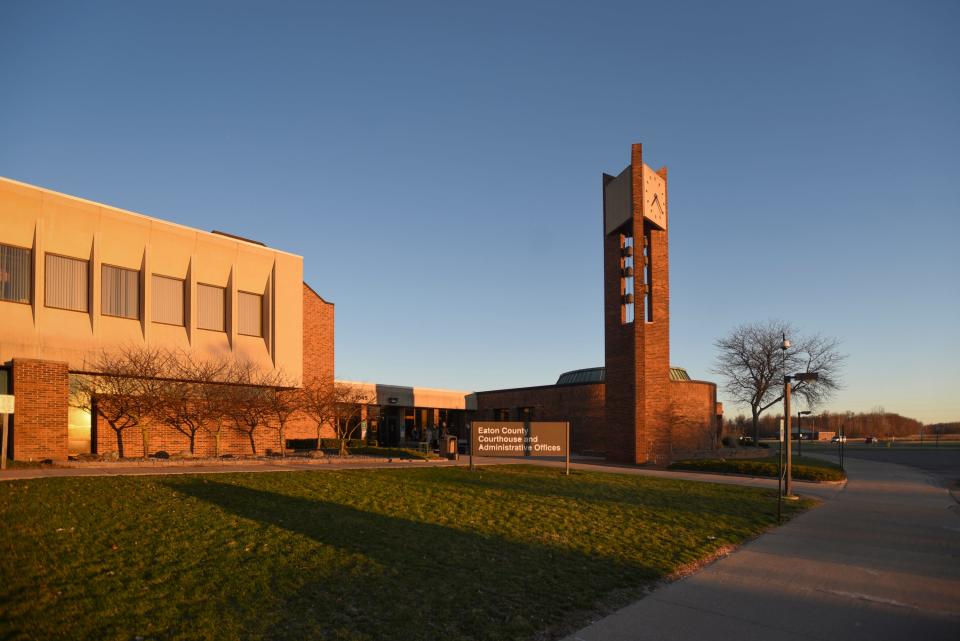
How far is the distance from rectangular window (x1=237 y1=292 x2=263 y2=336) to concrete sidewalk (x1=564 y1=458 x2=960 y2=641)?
24204 mm

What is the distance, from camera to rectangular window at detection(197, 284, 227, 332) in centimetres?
→ 2764

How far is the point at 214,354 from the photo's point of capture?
27344mm

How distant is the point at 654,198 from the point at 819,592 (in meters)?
24.3

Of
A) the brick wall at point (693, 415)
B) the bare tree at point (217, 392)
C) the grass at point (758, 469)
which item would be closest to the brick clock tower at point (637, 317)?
the grass at point (758, 469)

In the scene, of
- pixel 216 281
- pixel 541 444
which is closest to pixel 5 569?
pixel 541 444

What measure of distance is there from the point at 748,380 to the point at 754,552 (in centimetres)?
3929

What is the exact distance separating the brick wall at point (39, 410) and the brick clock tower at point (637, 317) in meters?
21.5

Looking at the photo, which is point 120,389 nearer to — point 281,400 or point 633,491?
point 281,400

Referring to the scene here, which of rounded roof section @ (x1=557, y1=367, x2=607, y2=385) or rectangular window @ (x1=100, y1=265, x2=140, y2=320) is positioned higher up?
rectangular window @ (x1=100, y1=265, x2=140, y2=320)

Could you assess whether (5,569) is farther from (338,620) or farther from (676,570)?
(676,570)

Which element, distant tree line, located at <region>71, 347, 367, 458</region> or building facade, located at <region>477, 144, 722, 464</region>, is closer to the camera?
distant tree line, located at <region>71, 347, 367, 458</region>

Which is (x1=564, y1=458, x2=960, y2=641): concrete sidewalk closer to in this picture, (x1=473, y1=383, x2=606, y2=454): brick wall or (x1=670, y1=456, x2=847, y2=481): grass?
(x1=670, y1=456, x2=847, y2=481): grass

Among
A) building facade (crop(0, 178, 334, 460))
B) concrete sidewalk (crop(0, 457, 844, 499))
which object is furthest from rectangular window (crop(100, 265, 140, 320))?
concrete sidewalk (crop(0, 457, 844, 499))

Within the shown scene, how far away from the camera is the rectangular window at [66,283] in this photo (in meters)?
22.8
